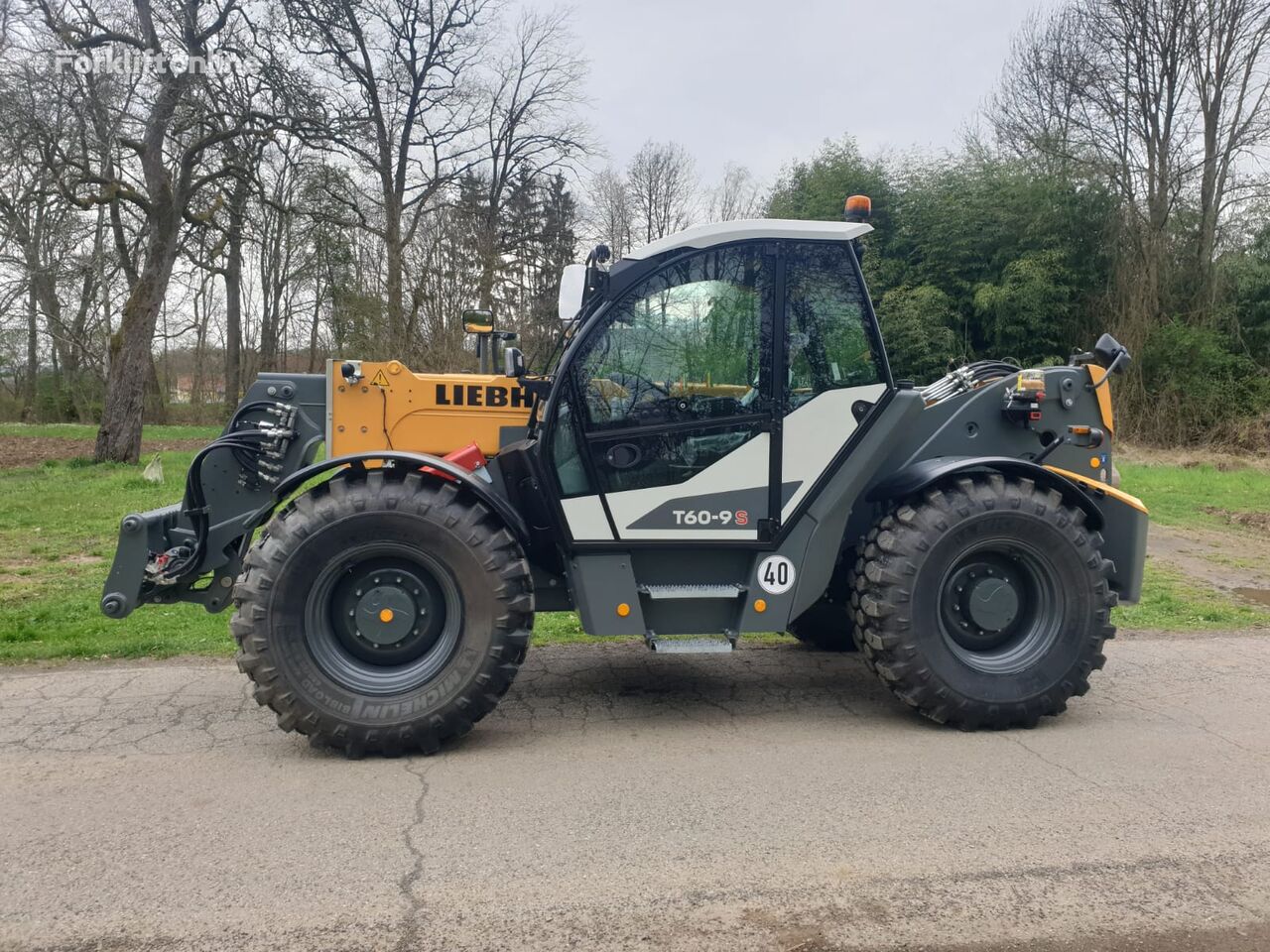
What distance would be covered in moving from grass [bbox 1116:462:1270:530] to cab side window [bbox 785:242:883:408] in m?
10.0

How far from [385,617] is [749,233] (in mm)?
2599

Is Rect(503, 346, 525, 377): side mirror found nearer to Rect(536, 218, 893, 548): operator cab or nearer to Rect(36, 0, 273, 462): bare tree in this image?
Rect(536, 218, 893, 548): operator cab

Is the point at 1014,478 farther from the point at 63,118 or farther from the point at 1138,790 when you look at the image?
the point at 63,118

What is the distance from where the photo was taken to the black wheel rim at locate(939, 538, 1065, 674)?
478cm

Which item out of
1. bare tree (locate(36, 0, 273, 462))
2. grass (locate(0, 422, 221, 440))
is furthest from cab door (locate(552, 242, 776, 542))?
grass (locate(0, 422, 221, 440))

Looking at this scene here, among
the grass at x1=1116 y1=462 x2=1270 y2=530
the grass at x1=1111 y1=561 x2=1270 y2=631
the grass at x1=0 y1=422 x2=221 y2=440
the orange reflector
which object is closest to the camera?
the orange reflector

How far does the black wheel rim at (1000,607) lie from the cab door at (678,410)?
1107 millimetres

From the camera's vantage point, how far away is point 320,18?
17828 millimetres

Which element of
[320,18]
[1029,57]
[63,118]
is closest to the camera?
[63,118]

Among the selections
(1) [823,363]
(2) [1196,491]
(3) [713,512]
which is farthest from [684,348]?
(2) [1196,491]

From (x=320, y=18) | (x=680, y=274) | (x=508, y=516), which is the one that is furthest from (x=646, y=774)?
(x=320, y=18)

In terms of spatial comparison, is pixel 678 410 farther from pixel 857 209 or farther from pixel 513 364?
pixel 857 209

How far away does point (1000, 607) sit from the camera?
4.82 metres

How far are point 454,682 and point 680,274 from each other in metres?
2.26
